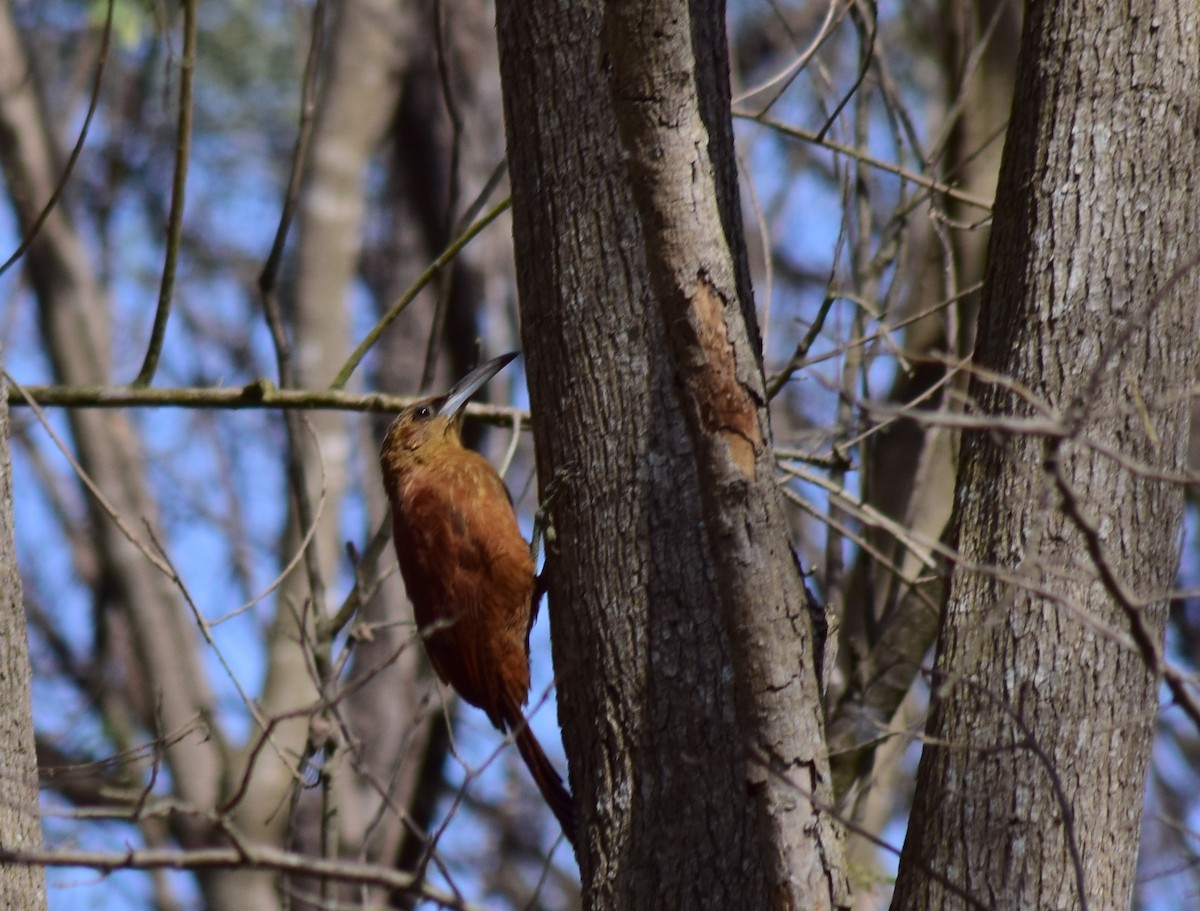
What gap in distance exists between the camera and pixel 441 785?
25.6 ft

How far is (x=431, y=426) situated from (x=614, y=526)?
2271 millimetres

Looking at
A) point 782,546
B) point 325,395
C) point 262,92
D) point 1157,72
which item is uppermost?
point 262,92

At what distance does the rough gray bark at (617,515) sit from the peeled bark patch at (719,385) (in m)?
0.02

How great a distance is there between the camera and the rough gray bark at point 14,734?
2.58m

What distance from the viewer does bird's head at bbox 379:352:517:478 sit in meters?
4.79

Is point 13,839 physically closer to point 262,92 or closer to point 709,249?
point 709,249

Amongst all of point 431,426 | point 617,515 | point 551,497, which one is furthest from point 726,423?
point 431,426

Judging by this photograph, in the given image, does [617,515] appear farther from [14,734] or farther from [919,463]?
[919,463]

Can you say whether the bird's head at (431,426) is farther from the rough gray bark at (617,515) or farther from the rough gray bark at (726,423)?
the rough gray bark at (726,423)

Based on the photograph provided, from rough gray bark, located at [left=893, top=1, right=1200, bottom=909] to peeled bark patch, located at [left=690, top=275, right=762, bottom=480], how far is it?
0.46m

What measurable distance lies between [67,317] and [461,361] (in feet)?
7.21

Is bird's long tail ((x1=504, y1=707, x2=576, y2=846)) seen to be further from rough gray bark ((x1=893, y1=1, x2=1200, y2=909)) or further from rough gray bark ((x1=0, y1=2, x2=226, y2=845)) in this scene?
rough gray bark ((x1=0, y1=2, x2=226, y2=845))

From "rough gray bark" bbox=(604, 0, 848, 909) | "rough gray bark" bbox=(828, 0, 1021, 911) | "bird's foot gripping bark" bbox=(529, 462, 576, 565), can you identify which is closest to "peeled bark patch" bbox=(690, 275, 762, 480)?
"rough gray bark" bbox=(604, 0, 848, 909)

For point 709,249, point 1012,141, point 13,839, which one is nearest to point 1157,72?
point 1012,141
